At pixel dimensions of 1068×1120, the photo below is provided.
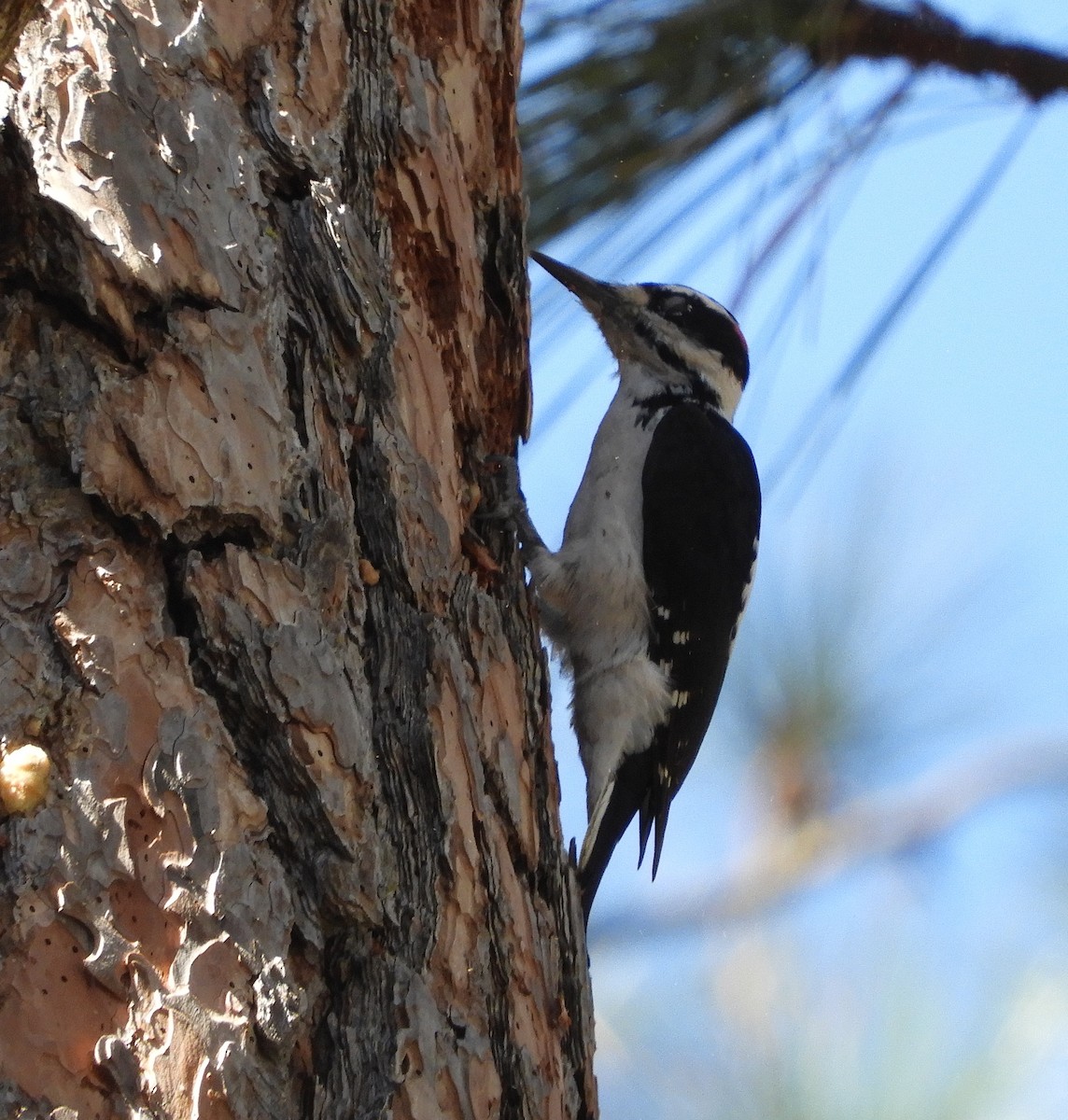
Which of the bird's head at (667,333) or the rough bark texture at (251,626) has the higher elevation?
the rough bark texture at (251,626)

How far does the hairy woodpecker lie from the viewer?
270 cm

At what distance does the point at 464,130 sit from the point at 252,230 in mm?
540

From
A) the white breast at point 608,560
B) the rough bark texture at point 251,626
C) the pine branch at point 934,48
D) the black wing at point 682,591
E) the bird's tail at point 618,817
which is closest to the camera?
the rough bark texture at point 251,626

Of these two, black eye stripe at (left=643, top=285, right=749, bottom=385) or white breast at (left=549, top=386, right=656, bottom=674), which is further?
black eye stripe at (left=643, top=285, right=749, bottom=385)

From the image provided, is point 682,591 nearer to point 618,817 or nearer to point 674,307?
point 618,817

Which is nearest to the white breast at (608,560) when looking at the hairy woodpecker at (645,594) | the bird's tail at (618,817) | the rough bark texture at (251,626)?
the hairy woodpecker at (645,594)

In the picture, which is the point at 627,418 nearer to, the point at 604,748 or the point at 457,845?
the point at 604,748

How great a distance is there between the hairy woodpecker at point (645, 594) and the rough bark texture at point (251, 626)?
0.83 meters

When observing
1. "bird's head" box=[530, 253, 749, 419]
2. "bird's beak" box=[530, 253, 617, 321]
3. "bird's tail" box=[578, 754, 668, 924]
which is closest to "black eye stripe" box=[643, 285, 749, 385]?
"bird's head" box=[530, 253, 749, 419]

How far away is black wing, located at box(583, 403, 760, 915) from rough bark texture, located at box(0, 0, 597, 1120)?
96 cm

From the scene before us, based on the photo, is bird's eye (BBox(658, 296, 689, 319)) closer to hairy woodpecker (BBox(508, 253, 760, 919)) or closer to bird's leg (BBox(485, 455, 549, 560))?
hairy woodpecker (BBox(508, 253, 760, 919))

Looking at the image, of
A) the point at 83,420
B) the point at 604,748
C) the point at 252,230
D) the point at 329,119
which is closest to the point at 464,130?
the point at 329,119

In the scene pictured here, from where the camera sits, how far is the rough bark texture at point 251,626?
123 cm

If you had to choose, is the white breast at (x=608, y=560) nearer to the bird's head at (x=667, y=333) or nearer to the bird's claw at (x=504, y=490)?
the bird's head at (x=667, y=333)
